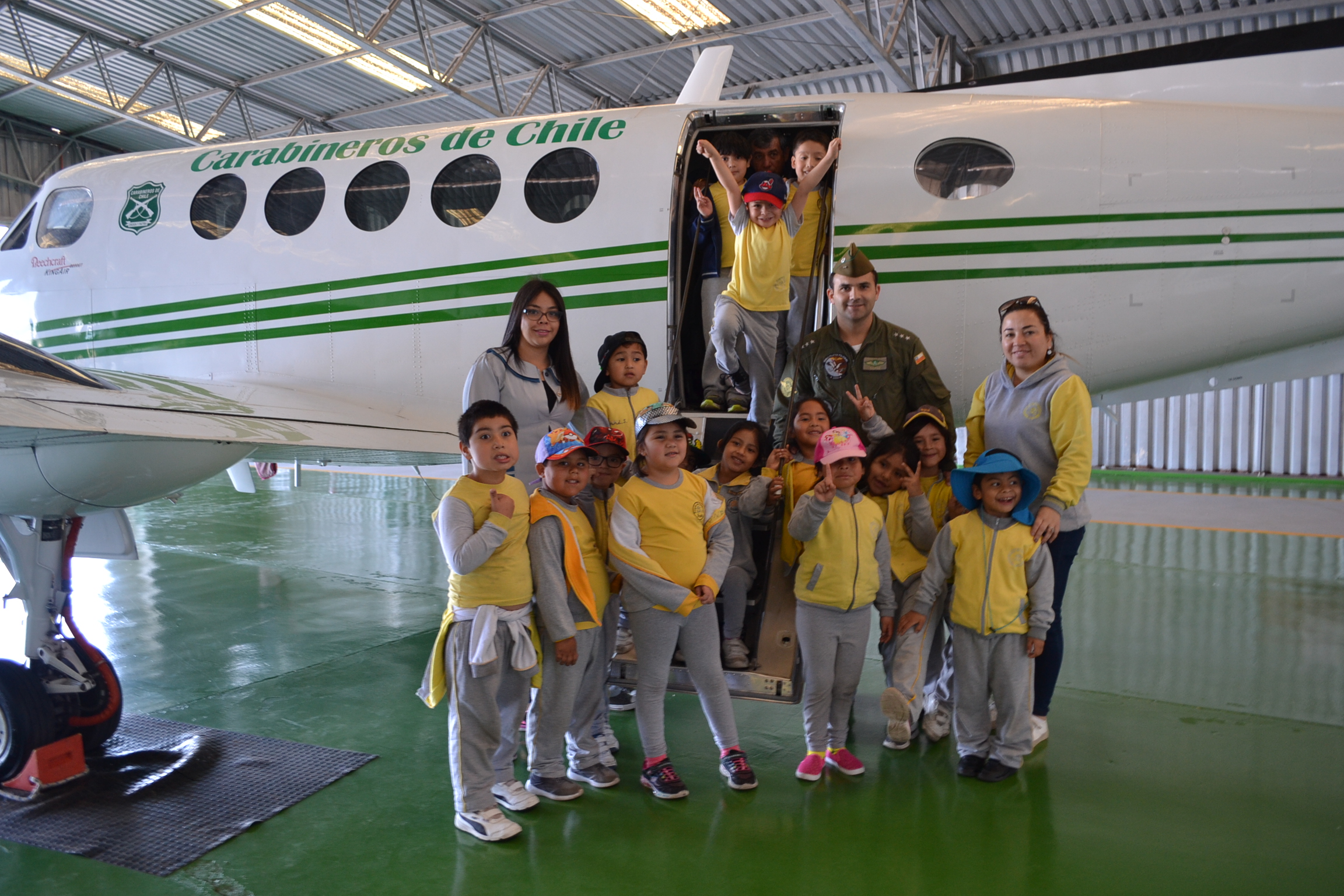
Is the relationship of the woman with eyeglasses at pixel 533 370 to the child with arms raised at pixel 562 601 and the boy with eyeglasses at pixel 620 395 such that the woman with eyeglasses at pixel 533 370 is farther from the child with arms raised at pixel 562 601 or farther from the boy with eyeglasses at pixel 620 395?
the child with arms raised at pixel 562 601

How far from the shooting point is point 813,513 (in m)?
3.49

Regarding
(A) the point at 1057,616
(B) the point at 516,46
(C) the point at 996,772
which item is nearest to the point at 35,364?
(C) the point at 996,772

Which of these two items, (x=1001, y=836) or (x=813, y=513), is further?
(x=813, y=513)

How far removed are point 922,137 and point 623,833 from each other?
4.04m

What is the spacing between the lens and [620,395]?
3.94m

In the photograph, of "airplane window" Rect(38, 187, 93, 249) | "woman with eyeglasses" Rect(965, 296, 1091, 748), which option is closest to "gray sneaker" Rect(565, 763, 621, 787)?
"woman with eyeglasses" Rect(965, 296, 1091, 748)

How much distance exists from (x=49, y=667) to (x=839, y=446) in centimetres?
343

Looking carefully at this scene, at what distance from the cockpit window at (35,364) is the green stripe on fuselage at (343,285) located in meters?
2.08

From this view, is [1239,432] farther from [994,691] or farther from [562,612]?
[562,612]

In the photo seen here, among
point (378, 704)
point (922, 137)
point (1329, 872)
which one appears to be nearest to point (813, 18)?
point (922, 137)

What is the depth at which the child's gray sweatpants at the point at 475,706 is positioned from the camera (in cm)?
314

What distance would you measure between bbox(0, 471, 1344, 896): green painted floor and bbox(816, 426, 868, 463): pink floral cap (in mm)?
1352

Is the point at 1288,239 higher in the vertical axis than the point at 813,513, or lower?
higher

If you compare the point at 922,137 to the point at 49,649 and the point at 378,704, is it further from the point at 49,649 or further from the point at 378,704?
the point at 49,649
